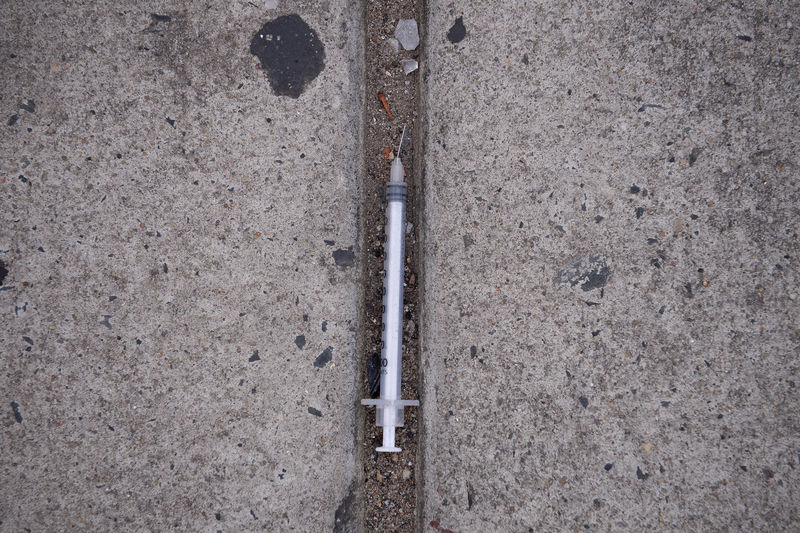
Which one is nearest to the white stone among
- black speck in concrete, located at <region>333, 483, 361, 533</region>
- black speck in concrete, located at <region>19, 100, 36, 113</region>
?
black speck in concrete, located at <region>19, 100, 36, 113</region>

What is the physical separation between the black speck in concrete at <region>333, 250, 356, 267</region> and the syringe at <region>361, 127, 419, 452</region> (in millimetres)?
98

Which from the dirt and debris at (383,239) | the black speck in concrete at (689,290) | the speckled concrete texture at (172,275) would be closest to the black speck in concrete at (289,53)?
the speckled concrete texture at (172,275)

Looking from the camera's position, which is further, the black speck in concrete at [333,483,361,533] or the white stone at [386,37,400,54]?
the white stone at [386,37,400,54]

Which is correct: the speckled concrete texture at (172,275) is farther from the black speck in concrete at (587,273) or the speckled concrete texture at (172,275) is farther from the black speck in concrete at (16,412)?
the black speck in concrete at (587,273)

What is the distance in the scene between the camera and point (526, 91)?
1214 millimetres

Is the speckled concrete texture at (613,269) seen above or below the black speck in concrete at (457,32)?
below

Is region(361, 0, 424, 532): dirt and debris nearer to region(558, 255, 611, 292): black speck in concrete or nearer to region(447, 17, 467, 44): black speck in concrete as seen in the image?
region(447, 17, 467, 44): black speck in concrete

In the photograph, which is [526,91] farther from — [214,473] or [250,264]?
[214,473]

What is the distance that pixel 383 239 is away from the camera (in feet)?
4.17

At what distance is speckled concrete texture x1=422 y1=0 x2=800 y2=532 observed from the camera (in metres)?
1.13

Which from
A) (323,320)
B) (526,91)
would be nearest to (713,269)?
(526,91)

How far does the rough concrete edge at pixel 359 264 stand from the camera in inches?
46.8

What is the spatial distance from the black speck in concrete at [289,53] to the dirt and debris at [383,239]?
0.16 m

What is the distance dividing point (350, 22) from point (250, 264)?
28.6 inches
